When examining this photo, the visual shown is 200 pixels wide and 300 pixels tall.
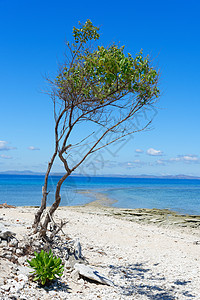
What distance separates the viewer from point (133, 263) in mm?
8977

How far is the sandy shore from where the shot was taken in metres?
6.49

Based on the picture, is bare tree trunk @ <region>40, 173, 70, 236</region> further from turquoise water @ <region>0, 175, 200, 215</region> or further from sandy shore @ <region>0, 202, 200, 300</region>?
turquoise water @ <region>0, 175, 200, 215</region>

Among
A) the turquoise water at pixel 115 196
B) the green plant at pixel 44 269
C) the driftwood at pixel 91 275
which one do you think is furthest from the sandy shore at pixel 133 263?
the turquoise water at pixel 115 196

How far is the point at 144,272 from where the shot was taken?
8.28 m

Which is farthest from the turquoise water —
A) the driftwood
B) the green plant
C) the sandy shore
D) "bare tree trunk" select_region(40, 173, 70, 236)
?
the green plant

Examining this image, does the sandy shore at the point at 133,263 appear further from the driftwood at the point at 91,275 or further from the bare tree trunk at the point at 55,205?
the bare tree trunk at the point at 55,205

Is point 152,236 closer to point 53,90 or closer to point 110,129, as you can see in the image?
point 110,129

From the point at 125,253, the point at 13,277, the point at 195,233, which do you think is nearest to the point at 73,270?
the point at 13,277

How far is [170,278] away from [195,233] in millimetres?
9328

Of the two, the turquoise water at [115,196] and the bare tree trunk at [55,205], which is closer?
the bare tree trunk at [55,205]

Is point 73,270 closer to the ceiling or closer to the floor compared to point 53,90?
closer to the floor

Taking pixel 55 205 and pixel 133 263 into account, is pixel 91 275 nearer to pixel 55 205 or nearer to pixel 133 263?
pixel 55 205

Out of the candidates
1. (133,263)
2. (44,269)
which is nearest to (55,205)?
(44,269)

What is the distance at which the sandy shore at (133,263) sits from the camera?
21.3 ft
